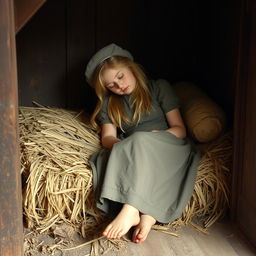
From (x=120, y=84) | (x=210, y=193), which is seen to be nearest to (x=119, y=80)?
(x=120, y=84)

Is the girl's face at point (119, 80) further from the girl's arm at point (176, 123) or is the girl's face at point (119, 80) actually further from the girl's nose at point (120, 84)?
the girl's arm at point (176, 123)

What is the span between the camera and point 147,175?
5.93 feet

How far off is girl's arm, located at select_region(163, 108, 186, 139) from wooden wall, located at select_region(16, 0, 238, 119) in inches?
19.8

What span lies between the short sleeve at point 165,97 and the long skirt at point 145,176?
234 mm

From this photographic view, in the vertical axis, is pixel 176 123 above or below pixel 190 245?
above

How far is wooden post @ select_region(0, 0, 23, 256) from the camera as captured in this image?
1359 millimetres

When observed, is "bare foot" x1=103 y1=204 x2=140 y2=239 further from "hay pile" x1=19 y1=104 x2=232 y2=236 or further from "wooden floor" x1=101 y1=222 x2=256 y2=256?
"hay pile" x1=19 y1=104 x2=232 y2=236

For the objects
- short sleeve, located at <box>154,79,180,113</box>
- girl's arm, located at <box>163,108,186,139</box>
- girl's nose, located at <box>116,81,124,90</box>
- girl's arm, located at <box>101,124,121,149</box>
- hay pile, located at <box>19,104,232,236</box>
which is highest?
girl's nose, located at <box>116,81,124,90</box>

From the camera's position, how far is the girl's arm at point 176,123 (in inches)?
82.5

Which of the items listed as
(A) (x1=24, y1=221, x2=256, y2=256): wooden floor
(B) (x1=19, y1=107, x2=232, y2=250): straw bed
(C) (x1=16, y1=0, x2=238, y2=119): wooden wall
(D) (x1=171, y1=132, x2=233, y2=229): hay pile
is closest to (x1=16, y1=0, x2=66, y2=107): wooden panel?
(C) (x1=16, y1=0, x2=238, y2=119): wooden wall

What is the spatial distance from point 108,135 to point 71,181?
0.37 metres

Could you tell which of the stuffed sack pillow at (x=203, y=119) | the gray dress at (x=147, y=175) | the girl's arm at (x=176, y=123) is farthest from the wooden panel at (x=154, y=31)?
the gray dress at (x=147, y=175)

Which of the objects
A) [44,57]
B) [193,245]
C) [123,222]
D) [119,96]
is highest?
[44,57]

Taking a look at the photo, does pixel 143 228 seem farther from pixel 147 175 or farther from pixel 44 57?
pixel 44 57
